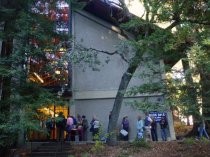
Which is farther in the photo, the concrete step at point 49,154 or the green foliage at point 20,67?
the concrete step at point 49,154

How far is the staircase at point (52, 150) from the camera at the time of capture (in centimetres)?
1673

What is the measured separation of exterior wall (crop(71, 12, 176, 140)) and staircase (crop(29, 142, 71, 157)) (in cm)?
385

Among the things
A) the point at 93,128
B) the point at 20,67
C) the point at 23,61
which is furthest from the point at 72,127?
the point at 23,61

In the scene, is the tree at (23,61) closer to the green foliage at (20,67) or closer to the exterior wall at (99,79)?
the green foliage at (20,67)

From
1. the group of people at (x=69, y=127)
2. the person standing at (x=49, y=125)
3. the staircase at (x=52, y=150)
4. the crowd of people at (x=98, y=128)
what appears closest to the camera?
the person standing at (x=49, y=125)

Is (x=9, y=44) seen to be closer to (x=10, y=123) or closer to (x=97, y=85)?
(x=10, y=123)

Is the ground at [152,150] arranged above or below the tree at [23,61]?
below

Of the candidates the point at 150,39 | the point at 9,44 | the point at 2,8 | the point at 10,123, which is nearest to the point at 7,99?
the point at 10,123

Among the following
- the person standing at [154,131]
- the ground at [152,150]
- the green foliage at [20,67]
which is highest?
the green foliage at [20,67]

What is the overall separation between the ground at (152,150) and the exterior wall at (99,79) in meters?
4.49

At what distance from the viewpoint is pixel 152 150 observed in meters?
16.2

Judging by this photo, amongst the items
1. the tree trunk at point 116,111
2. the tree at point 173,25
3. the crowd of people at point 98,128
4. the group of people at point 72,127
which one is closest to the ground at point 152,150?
the tree trunk at point 116,111

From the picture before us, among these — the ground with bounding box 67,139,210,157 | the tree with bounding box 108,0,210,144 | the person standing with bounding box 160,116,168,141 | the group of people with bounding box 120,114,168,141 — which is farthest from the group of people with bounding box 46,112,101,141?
the tree with bounding box 108,0,210,144

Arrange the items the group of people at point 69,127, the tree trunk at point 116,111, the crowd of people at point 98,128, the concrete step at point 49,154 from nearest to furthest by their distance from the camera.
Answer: the concrete step at point 49,154
the tree trunk at point 116,111
the crowd of people at point 98,128
the group of people at point 69,127
